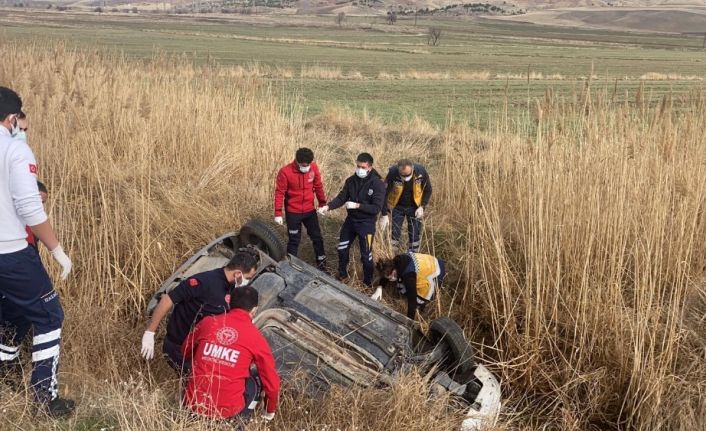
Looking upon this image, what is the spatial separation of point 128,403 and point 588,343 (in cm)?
296

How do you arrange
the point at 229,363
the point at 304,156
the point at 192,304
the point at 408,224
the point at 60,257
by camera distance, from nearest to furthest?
1. the point at 229,363
2. the point at 60,257
3. the point at 192,304
4. the point at 304,156
5. the point at 408,224

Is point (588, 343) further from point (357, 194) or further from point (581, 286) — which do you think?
point (357, 194)

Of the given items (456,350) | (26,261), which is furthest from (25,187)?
(456,350)

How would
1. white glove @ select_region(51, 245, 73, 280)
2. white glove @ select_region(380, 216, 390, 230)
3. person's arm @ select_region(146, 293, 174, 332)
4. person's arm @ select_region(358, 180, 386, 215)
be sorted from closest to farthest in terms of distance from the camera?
white glove @ select_region(51, 245, 73, 280) < person's arm @ select_region(146, 293, 174, 332) < person's arm @ select_region(358, 180, 386, 215) < white glove @ select_region(380, 216, 390, 230)

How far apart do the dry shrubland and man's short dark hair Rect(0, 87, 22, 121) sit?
1.59m

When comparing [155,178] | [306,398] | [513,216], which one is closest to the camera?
[306,398]

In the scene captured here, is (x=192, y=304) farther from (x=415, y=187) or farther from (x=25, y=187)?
(x=415, y=187)

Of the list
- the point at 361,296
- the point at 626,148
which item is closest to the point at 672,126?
the point at 626,148

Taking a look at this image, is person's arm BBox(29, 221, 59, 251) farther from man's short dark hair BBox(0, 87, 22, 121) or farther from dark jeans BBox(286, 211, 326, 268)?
dark jeans BBox(286, 211, 326, 268)

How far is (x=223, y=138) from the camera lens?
26.0 feet

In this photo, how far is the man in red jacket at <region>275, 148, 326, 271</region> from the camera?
5.76m

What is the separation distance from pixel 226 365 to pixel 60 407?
3.50 feet

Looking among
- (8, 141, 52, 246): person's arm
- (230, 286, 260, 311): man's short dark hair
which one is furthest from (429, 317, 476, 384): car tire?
(8, 141, 52, 246): person's arm

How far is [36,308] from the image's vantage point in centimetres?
317
